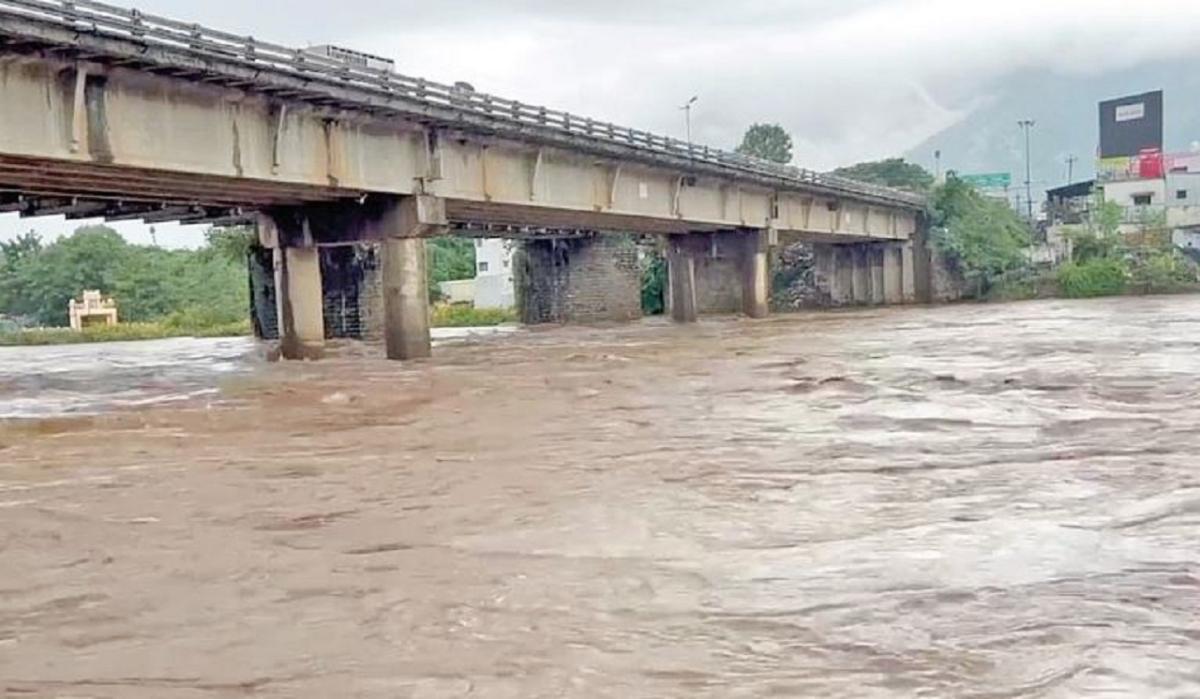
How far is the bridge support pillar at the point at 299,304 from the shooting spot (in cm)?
3111

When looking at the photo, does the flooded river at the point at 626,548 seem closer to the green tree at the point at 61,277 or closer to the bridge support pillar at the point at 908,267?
the bridge support pillar at the point at 908,267

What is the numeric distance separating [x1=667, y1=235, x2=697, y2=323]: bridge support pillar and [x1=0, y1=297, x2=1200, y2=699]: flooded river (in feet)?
122

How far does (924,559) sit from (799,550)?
0.75m

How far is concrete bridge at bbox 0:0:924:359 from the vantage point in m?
20.0

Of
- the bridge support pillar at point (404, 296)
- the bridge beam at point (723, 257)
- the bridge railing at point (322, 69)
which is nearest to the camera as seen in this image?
the bridge railing at point (322, 69)

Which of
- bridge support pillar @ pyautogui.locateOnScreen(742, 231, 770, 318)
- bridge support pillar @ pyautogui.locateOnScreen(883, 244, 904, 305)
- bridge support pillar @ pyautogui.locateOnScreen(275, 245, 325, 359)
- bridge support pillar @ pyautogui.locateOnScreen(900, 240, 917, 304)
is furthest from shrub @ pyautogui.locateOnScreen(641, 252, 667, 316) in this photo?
bridge support pillar @ pyautogui.locateOnScreen(275, 245, 325, 359)

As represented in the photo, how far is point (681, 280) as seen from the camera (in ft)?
180

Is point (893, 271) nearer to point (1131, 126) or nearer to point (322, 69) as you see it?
point (1131, 126)

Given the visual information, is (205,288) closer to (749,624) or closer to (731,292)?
(731,292)

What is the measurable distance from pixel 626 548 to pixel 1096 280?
60920 mm

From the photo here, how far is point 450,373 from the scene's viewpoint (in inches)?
990

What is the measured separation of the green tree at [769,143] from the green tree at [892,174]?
938 inches

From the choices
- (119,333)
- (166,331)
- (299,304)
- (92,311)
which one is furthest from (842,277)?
(92,311)

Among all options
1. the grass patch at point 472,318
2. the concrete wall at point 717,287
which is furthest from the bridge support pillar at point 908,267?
the grass patch at point 472,318
